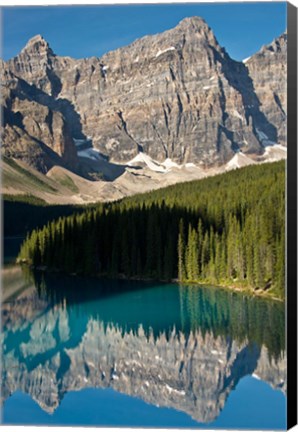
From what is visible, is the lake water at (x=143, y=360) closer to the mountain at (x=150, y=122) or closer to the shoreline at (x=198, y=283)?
the shoreline at (x=198, y=283)

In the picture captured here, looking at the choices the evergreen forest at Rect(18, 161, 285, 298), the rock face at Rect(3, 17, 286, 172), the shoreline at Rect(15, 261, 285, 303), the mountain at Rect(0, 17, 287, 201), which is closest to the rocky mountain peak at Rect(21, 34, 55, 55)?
the evergreen forest at Rect(18, 161, 285, 298)

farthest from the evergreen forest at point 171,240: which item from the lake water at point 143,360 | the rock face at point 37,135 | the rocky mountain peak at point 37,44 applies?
the rock face at point 37,135

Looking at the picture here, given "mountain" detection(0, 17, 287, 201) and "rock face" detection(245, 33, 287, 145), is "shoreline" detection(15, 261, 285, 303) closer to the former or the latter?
"rock face" detection(245, 33, 287, 145)

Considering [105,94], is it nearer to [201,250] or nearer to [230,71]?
[230,71]

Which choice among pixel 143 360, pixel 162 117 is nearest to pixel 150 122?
pixel 162 117

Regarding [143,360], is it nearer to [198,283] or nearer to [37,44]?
[37,44]

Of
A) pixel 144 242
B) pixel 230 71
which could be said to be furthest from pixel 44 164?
pixel 144 242
